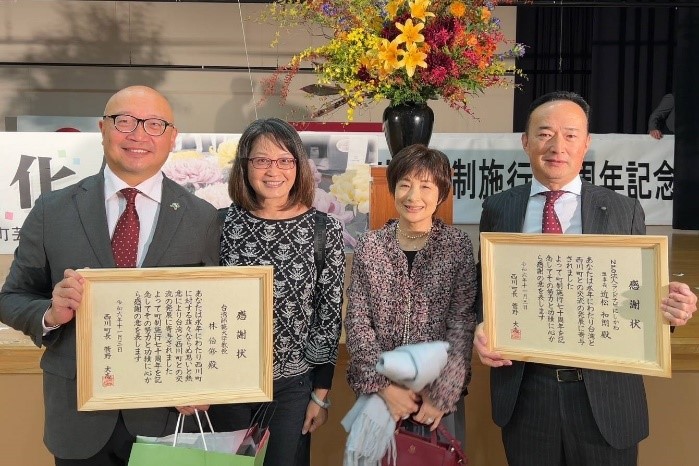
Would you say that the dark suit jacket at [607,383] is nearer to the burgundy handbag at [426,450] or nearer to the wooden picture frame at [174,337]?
the burgundy handbag at [426,450]

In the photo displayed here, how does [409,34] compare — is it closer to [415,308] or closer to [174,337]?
[415,308]

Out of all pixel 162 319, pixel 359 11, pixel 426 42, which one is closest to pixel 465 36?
pixel 426 42

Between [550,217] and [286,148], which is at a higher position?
[286,148]

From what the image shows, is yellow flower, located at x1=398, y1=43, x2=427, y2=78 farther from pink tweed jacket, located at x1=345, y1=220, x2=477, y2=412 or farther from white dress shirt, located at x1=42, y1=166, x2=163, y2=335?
white dress shirt, located at x1=42, y1=166, x2=163, y2=335

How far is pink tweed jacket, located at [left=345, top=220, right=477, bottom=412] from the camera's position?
5.82ft

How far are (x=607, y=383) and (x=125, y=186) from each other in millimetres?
1224

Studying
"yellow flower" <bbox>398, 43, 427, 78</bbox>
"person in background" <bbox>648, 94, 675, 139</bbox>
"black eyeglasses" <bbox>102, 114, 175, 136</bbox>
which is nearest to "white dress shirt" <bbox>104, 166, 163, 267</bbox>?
"black eyeglasses" <bbox>102, 114, 175, 136</bbox>

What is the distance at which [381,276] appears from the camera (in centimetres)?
179

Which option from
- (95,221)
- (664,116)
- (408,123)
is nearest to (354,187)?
(408,123)

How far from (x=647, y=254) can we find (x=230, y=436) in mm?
1024

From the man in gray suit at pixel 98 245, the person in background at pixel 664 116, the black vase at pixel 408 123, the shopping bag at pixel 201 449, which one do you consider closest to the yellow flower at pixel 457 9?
the black vase at pixel 408 123

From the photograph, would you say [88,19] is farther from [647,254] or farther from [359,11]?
A: [647,254]

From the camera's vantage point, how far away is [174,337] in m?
1.57

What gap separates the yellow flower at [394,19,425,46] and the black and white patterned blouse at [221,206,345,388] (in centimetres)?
87
